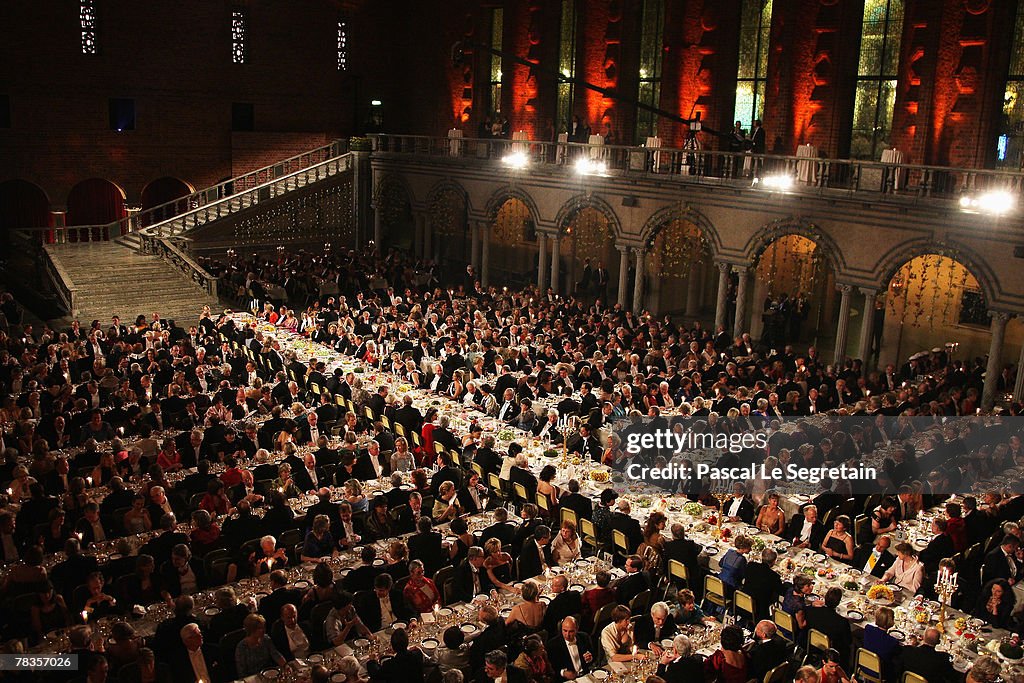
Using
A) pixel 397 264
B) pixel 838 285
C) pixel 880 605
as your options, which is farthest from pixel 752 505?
pixel 397 264

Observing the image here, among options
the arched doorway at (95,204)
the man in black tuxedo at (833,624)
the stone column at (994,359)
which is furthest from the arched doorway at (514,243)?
the man in black tuxedo at (833,624)

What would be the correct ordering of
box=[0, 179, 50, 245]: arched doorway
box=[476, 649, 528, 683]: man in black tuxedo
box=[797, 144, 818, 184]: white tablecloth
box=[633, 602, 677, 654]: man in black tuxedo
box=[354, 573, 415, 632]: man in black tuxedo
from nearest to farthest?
box=[476, 649, 528, 683]: man in black tuxedo → box=[633, 602, 677, 654]: man in black tuxedo → box=[354, 573, 415, 632]: man in black tuxedo → box=[797, 144, 818, 184]: white tablecloth → box=[0, 179, 50, 245]: arched doorway

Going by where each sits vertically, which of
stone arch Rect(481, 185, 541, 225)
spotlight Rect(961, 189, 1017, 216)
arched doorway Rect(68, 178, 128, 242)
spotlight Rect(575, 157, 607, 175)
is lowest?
arched doorway Rect(68, 178, 128, 242)

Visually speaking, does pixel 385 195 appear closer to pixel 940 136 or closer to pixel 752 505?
pixel 940 136

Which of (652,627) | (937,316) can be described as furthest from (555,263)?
(652,627)

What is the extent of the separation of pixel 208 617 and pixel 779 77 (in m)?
25.0

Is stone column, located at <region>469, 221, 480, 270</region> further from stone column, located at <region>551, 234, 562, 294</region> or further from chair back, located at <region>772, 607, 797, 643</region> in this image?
chair back, located at <region>772, 607, 797, 643</region>

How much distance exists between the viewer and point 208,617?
11.0 meters

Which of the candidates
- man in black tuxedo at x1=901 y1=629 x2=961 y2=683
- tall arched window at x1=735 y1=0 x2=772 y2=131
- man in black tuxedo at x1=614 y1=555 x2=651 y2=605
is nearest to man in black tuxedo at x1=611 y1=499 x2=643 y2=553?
man in black tuxedo at x1=614 y1=555 x2=651 y2=605

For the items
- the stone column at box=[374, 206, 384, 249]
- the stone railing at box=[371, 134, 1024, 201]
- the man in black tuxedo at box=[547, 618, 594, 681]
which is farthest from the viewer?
the stone column at box=[374, 206, 384, 249]

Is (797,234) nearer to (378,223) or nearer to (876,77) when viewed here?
(876,77)

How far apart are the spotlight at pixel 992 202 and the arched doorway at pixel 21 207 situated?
35.7 meters

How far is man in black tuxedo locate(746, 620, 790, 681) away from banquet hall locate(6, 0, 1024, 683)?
5 cm

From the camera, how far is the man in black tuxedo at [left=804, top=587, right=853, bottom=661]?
10.7 m
